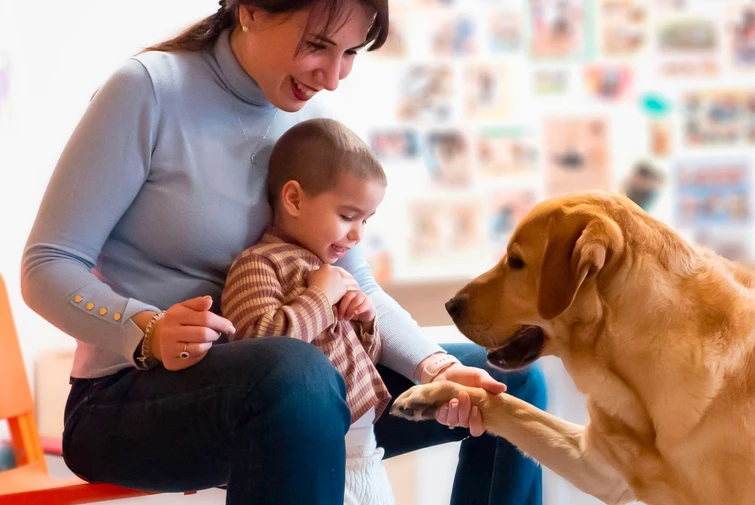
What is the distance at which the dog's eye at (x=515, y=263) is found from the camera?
1.26 meters

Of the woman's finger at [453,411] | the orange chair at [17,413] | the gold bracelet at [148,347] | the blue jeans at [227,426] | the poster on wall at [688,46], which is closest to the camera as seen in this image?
the blue jeans at [227,426]

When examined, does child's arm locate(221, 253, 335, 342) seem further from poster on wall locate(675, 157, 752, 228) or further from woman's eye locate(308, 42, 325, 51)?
poster on wall locate(675, 157, 752, 228)

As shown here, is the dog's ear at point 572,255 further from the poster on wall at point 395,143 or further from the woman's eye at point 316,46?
the poster on wall at point 395,143

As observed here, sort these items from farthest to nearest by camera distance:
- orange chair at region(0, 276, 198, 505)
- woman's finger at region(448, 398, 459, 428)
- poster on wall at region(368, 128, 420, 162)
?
poster on wall at region(368, 128, 420, 162) < orange chair at region(0, 276, 198, 505) < woman's finger at region(448, 398, 459, 428)

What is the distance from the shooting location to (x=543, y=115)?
201 centimetres

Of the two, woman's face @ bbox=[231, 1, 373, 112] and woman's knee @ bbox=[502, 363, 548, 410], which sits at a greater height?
woman's face @ bbox=[231, 1, 373, 112]

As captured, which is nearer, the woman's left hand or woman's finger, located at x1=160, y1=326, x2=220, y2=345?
woman's finger, located at x1=160, y1=326, x2=220, y2=345

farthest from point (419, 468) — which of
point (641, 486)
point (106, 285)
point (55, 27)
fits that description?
point (55, 27)

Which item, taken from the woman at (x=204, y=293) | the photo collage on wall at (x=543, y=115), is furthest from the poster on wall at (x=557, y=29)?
the woman at (x=204, y=293)

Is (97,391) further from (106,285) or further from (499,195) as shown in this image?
(499,195)

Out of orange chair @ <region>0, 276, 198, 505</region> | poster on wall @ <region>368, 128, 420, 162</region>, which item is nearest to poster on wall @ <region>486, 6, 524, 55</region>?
poster on wall @ <region>368, 128, 420, 162</region>

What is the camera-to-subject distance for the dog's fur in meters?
1.13

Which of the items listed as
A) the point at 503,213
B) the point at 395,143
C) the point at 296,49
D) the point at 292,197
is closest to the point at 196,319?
the point at 292,197

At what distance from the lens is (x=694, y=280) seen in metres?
1.16
